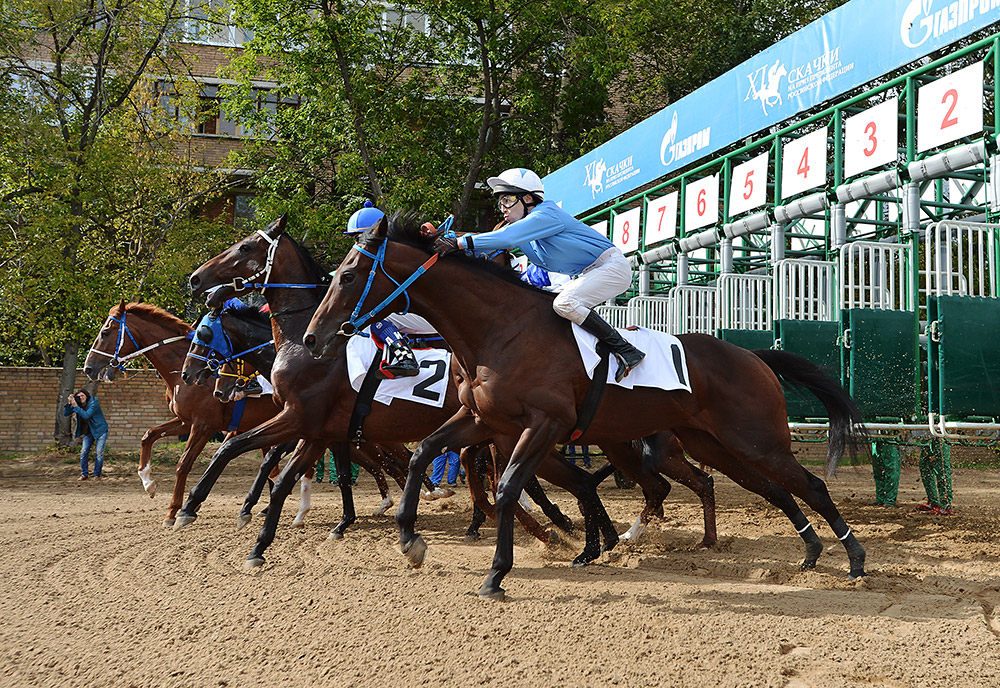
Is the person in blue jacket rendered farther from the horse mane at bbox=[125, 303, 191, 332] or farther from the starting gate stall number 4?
the starting gate stall number 4

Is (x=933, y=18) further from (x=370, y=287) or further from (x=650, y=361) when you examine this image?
(x=370, y=287)

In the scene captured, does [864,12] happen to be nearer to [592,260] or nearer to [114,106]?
[592,260]

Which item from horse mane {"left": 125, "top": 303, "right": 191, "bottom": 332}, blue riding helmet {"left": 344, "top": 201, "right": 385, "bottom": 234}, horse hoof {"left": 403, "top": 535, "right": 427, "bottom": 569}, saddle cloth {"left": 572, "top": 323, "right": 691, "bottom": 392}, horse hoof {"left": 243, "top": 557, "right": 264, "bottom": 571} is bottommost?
horse hoof {"left": 243, "top": 557, "right": 264, "bottom": 571}

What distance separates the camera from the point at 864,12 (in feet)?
33.6

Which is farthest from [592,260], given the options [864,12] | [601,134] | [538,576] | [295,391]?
[601,134]

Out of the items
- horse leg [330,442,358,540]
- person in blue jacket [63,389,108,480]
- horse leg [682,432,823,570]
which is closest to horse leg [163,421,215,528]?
horse leg [330,442,358,540]

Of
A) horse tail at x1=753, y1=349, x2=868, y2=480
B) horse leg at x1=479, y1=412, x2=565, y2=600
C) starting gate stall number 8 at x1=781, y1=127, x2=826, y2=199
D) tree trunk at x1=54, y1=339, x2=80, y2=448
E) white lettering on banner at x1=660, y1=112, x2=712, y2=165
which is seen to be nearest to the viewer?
horse leg at x1=479, y1=412, x2=565, y2=600

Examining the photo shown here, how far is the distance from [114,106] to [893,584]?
17254 mm

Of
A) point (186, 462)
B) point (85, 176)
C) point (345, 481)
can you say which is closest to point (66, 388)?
point (85, 176)

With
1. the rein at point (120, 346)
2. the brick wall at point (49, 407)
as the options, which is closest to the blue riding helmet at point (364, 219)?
the rein at point (120, 346)

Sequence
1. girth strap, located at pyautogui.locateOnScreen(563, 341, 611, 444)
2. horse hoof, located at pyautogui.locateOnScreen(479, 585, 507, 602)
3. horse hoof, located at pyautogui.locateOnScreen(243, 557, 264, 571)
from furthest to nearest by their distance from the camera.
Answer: horse hoof, located at pyautogui.locateOnScreen(243, 557, 264, 571) < girth strap, located at pyautogui.locateOnScreen(563, 341, 611, 444) < horse hoof, located at pyautogui.locateOnScreen(479, 585, 507, 602)

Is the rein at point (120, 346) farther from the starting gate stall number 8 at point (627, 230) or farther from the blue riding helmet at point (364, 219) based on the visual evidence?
the starting gate stall number 8 at point (627, 230)

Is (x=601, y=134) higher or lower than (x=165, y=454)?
higher

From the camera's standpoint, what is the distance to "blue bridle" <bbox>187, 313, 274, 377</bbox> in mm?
8734
